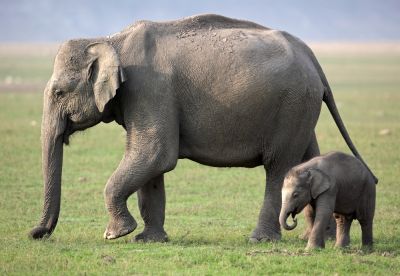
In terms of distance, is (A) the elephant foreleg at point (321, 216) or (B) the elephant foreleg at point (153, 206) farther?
(B) the elephant foreleg at point (153, 206)

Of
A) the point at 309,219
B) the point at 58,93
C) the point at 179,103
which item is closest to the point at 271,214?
the point at 309,219

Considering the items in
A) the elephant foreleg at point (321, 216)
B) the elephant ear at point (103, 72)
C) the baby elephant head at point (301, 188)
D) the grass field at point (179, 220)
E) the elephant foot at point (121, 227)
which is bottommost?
the grass field at point (179, 220)

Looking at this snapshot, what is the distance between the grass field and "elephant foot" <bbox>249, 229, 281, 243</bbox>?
0.17 metres

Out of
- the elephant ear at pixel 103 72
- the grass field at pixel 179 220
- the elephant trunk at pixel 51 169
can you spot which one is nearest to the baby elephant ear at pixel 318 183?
the grass field at pixel 179 220

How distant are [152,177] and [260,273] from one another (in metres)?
2.43

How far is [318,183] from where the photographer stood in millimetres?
12992

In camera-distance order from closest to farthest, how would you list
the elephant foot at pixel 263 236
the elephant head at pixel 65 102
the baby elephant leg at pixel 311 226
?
the elephant head at pixel 65 102, the elephant foot at pixel 263 236, the baby elephant leg at pixel 311 226

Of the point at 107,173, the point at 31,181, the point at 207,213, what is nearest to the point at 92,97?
the point at 207,213

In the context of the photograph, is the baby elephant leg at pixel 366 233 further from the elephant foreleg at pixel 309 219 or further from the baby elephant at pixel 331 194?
the elephant foreleg at pixel 309 219

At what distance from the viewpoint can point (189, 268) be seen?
480 inches

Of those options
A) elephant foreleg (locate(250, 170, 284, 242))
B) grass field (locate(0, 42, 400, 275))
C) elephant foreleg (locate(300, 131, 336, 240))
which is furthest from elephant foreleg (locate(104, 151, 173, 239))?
elephant foreleg (locate(300, 131, 336, 240))

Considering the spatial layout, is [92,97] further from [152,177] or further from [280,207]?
[280,207]

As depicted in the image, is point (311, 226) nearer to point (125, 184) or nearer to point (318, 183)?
point (318, 183)

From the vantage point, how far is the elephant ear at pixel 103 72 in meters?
13.7
